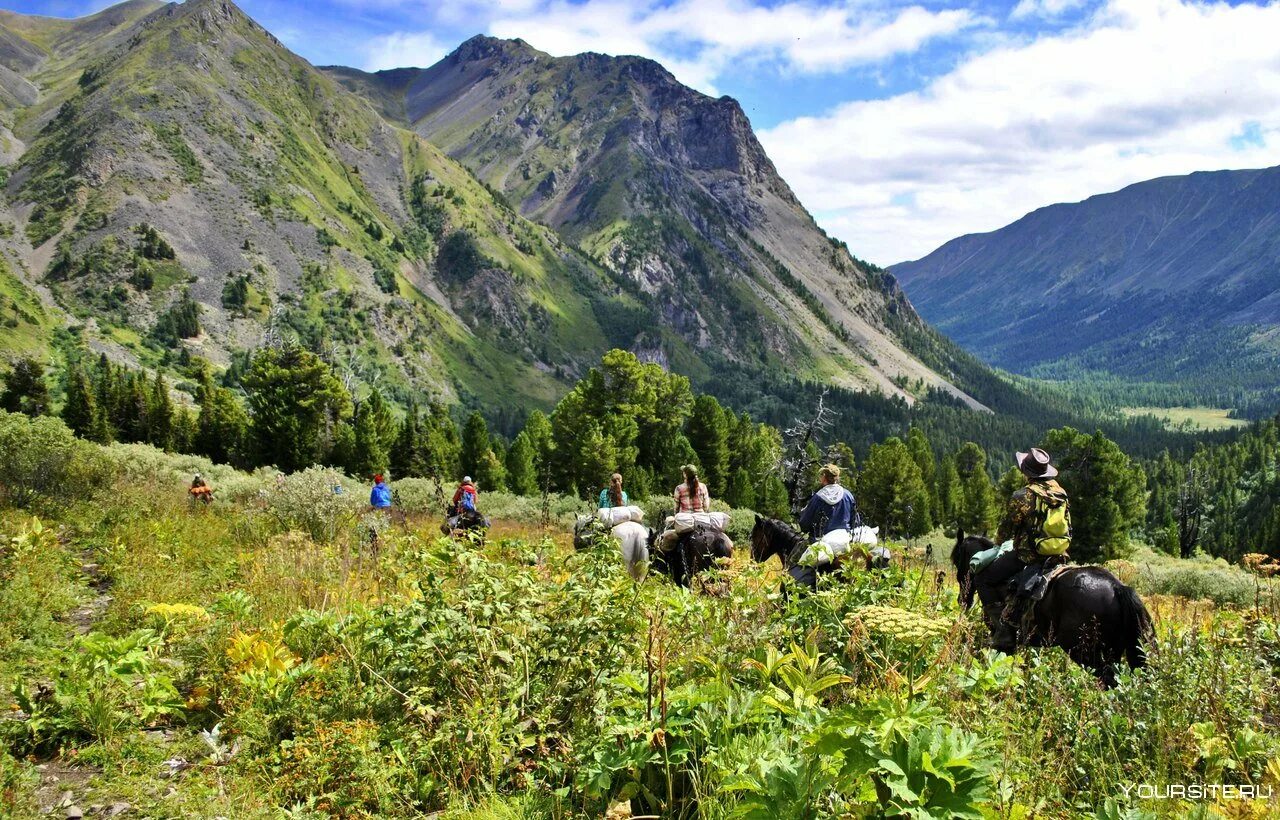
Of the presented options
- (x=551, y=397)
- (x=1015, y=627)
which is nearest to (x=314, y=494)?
(x=1015, y=627)

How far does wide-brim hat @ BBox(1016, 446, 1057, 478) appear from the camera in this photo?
8391mm

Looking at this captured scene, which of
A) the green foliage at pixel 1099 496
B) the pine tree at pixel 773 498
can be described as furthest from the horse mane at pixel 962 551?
the pine tree at pixel 773 498

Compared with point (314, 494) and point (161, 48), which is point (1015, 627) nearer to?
point (314, 494)

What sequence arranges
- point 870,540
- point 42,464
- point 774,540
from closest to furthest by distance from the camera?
1. point 870,540
2. point 774,540
3. point 42,464

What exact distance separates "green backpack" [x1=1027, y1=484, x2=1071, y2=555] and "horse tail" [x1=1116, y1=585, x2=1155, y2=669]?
0.87 m

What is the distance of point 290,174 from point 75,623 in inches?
8299

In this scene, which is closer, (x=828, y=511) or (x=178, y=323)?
(x=828, y=511)

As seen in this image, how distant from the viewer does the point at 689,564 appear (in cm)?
1092

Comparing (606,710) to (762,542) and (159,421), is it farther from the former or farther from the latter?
(159,421)

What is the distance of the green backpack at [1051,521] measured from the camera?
8125mm

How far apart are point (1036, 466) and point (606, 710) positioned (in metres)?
6.72

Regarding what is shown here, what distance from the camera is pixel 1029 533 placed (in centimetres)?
845

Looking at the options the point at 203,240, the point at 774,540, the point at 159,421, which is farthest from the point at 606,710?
the point at 203,240

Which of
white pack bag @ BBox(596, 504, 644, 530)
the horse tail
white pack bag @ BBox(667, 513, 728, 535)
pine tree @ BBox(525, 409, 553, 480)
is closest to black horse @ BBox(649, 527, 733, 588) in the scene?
white pack bag @ BBox(667, 513, 728, 535)
